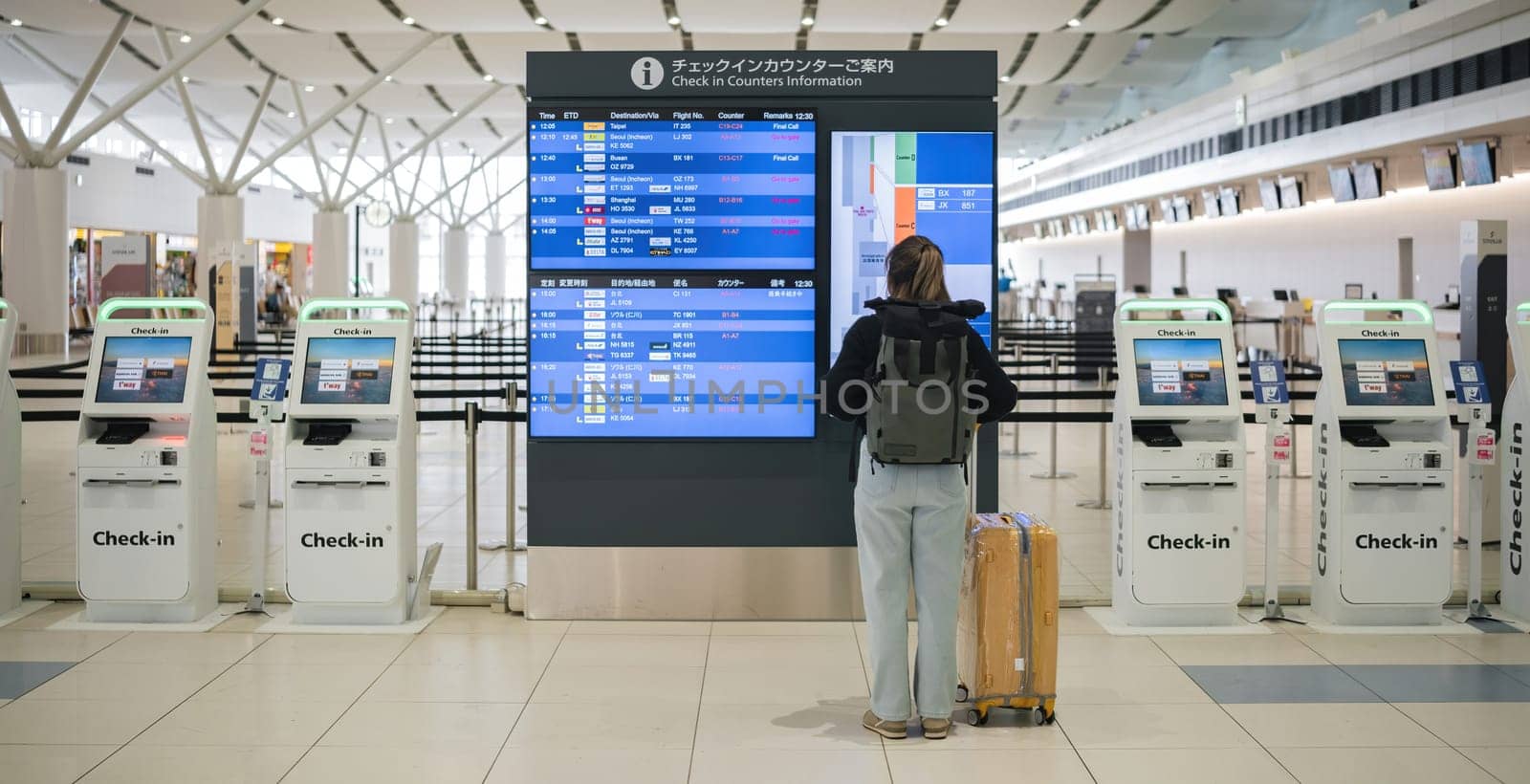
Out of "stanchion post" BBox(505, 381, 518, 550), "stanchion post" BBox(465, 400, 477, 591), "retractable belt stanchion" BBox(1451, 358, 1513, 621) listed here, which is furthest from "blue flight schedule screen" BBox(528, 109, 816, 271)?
"retractable belt stanchion" BBox(1451, 358, 1513, 621)

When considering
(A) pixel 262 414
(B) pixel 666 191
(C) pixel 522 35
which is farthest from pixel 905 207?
(C) pixel 522 35

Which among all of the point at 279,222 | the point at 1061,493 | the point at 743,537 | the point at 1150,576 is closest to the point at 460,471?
the point at 1061,493

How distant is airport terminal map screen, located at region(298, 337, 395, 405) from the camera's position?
18.8ft

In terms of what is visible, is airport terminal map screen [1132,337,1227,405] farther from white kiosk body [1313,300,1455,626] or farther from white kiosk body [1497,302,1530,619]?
white kiosk body [1497,302,1530,619]

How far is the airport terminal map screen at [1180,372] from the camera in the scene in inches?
224

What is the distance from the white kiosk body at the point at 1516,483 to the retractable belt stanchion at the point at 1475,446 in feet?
0.27

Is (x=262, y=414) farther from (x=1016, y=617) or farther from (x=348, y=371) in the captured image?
(x=1016, y=617)

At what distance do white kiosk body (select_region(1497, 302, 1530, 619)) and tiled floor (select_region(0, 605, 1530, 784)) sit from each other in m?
0.53

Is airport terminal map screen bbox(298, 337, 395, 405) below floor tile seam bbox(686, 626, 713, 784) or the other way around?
the other way around

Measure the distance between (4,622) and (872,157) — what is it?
4228mm

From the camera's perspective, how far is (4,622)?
5836 mm

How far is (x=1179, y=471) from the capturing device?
18.5 feet

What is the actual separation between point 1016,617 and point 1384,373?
2.37 meters

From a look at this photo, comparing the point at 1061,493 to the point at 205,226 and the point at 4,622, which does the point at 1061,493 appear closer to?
the point at 4,622
